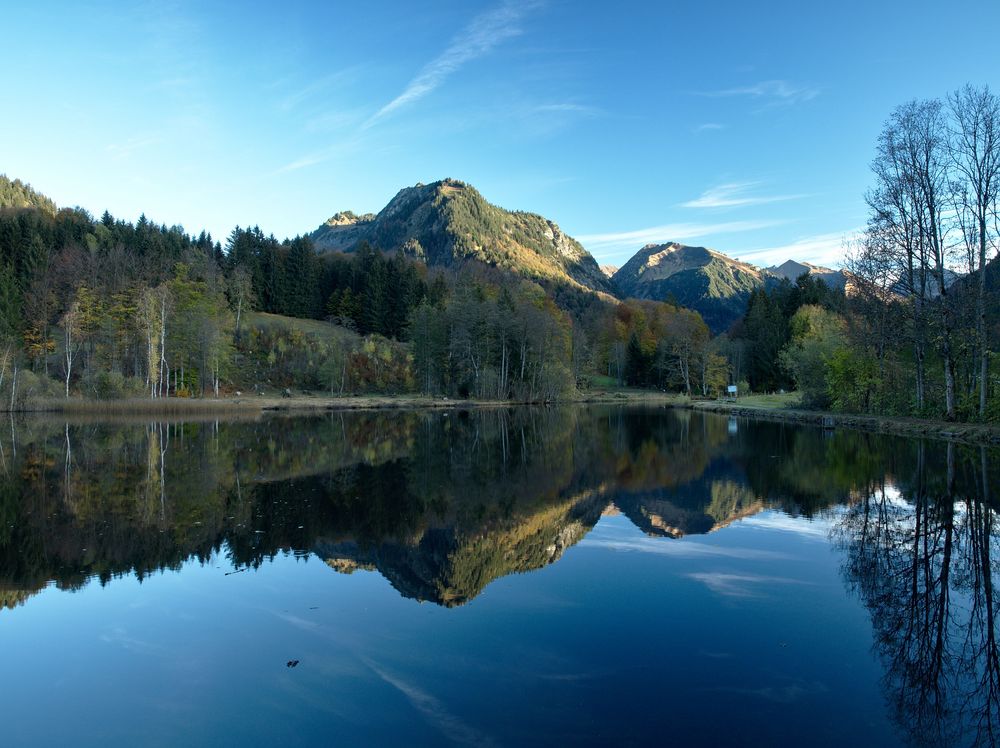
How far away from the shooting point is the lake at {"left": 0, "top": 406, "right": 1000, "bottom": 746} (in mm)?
5383

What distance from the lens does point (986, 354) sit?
2555 cm

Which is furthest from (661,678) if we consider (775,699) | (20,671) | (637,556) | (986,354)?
(986,354)

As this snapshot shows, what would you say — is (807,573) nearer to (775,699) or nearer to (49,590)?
(775,699)

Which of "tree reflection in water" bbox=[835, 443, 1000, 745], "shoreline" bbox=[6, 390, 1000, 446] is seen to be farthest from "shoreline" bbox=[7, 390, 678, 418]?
"tree reflection in water" bbox=[835, 443, 1000, 745]

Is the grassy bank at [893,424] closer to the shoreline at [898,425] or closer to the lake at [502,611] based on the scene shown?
the shoreline at [898,425]

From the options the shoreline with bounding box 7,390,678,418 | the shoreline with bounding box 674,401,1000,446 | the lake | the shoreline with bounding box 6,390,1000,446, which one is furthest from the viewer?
the shoreline with bounding box 7,390,678,418

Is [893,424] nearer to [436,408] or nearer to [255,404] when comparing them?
[436,408]

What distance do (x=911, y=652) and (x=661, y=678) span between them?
2.87 metres

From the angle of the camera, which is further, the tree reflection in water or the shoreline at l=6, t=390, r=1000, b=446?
the shoreline at l=6, t=390, r=1000, b=446

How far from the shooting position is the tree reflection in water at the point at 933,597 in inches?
214

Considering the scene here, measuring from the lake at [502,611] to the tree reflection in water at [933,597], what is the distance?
0.04 metres

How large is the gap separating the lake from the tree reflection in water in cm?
4

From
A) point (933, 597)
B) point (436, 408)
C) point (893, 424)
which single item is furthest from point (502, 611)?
point (436, 408)

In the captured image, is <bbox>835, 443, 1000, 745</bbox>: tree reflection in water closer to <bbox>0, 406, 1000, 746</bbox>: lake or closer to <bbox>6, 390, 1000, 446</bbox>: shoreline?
<bbox>0, 406, 1000, 746</bbox>: lake
